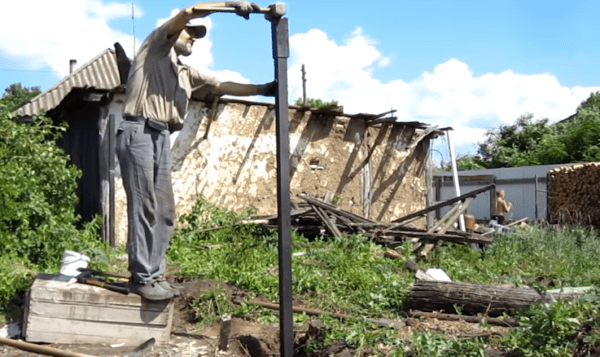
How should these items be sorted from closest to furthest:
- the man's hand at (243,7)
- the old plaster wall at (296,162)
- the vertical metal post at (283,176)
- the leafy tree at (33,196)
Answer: the man's hand at (243,7) → the vertical metal post at (283,176) → the leafy tree at (33,196) → the old plaster wall at (296,162)

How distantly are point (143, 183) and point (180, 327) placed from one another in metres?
1.50

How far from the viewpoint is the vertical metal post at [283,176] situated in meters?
4.34

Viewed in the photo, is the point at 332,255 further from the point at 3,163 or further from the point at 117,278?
the point at 3,163

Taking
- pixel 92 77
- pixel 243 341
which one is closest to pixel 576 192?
pixel 92 77

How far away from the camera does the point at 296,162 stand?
44.9 feet

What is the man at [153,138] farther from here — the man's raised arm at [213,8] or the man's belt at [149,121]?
the man's raised arm at [213,8]

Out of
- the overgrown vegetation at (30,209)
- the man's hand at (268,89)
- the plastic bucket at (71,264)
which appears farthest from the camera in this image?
the overgrown vegetation at (30,209)

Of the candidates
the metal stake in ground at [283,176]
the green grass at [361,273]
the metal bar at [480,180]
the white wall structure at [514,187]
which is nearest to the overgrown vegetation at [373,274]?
the green grass at [361,273]

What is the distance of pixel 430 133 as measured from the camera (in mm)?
15742

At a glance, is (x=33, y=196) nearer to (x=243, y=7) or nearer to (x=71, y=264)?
(x=71, y=264)

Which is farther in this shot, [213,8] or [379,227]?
[379,227]

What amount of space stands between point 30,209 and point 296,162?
6618mm

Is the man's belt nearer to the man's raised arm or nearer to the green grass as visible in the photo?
the man's raised arm

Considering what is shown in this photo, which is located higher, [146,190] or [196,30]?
[196,30]
